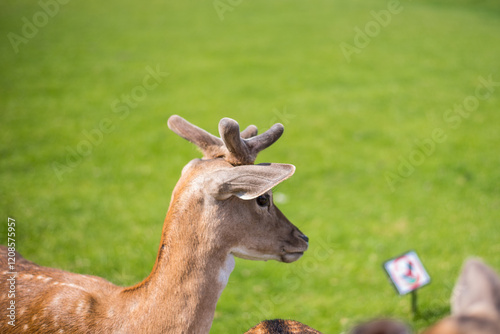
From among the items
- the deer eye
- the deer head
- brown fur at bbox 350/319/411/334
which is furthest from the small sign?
brown fur at bbox 350/319/411/334

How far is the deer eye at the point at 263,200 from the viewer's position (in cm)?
299

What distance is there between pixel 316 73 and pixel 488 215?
890 cm

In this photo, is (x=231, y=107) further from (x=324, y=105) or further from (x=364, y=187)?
(x=364, y=187)

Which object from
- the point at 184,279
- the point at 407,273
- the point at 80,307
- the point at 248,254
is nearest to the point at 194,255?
the point at 184,279

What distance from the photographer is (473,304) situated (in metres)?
1.50

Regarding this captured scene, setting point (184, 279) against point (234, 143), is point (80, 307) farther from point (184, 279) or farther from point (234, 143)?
point (234, 143)

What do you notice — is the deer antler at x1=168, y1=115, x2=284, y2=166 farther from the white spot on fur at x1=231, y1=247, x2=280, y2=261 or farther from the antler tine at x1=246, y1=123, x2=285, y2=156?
the white spot on fur at x1=231, y1=247, x2=280, y2=261

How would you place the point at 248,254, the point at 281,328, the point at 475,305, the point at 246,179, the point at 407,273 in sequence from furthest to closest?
the point at 407,273, the point at 281,328, the point at 248,254, the point at 246,179, the point at 475,305

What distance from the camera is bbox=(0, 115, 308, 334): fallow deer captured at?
106 inches

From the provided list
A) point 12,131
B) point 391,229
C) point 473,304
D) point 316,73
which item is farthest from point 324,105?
point 473,304

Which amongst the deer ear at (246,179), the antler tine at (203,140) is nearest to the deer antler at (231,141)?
the antler tine at (203,140)

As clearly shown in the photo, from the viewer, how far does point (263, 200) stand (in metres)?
3.01

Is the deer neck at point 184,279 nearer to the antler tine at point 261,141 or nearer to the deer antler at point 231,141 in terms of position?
the deer antler at point 231,141

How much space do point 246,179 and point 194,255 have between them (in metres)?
0.63
